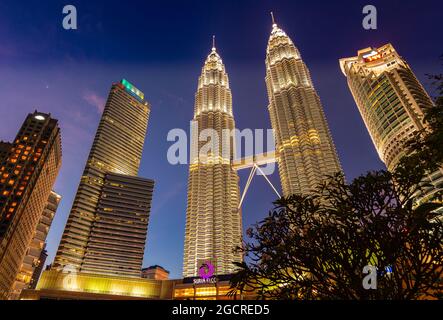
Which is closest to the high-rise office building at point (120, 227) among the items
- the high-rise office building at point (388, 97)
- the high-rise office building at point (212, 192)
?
the high-rise office building at point (212, 192)

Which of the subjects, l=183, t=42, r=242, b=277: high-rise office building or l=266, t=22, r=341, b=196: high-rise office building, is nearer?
l=266, t=22, r=341, b=196: high-rise office building

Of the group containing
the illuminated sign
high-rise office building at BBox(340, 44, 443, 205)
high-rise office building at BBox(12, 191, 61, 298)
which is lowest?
high-rise office building at BBox(12, 191, 61, 298)

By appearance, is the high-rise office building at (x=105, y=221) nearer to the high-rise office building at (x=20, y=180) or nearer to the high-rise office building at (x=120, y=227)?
the high-rise office building at (x=120, y=227)

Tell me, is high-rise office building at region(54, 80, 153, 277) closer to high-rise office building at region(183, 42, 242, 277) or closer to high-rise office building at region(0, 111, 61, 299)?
high-rise office building at region(0, 111, 61, 299)

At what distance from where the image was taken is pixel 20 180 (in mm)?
106000

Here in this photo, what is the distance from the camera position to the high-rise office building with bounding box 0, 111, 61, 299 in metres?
99.8

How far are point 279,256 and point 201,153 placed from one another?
139m

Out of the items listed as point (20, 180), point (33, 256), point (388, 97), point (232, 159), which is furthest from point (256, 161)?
point (33, 256)

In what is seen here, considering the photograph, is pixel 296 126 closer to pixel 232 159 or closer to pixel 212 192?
pixel 232 159

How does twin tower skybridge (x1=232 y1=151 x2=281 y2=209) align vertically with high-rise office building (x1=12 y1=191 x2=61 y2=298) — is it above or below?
above

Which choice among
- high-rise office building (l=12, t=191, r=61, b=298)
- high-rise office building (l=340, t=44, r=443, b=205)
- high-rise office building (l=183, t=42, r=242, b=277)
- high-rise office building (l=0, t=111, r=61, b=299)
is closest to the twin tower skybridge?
high-rise office building (l=183, t=42, r=242, b=277)

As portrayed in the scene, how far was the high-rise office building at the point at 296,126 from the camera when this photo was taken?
119 m

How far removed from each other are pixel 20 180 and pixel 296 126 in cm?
11213
